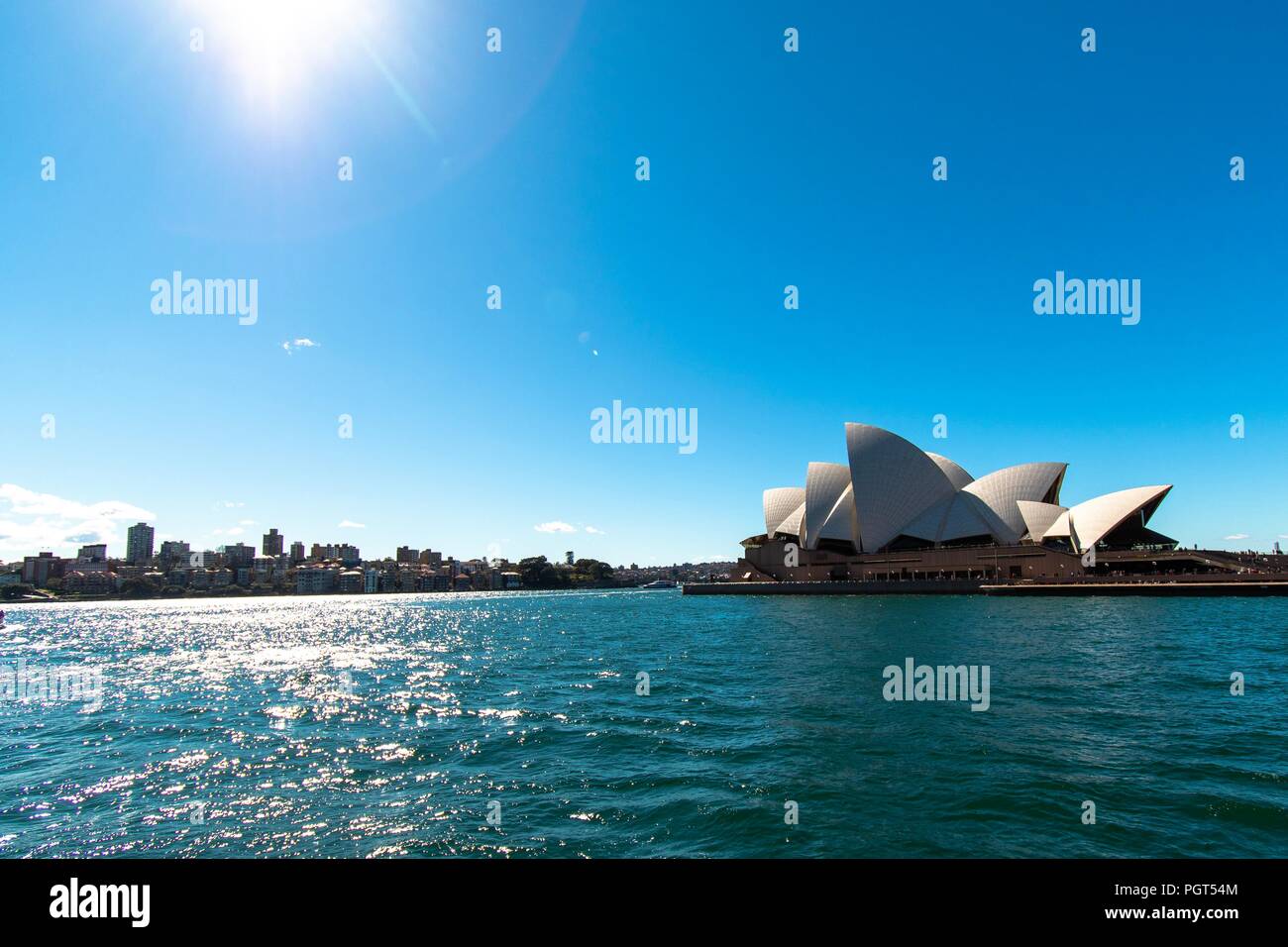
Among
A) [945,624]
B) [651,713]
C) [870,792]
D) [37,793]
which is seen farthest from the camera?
[945,624]

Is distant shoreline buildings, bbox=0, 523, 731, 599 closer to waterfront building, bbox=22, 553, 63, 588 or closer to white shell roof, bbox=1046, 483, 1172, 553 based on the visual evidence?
waterfront building, bbox=22, 553, 63, 588

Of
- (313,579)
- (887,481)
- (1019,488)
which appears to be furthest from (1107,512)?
(313,579)

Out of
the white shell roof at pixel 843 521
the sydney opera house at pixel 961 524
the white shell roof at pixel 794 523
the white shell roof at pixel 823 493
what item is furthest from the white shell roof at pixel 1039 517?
the white shell roof at pixel 794 523

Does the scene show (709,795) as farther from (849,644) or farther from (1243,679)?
(849,644)

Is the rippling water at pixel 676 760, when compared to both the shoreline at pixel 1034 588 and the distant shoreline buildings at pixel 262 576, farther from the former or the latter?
the distant shoreline buildings at pixel 262 576

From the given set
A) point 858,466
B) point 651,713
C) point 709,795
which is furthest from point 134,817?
point 858,466

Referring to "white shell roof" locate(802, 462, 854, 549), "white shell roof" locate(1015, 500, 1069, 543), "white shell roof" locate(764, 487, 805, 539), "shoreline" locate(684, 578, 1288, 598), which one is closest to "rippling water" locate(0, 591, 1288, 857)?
"shoreline" locate(684, 578, 1288, 598)
